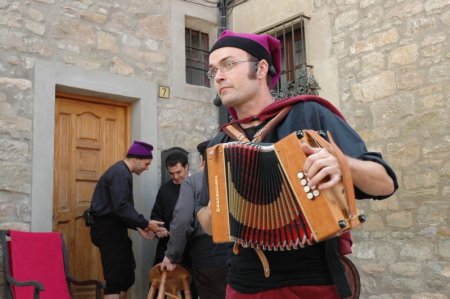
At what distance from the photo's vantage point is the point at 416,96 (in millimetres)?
4746

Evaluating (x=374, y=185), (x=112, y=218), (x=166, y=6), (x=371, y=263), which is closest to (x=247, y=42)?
(x=374, y=185)

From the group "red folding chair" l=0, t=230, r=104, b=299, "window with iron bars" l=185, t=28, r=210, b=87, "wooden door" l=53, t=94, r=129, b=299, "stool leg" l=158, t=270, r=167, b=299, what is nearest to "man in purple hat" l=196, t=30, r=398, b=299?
"stool leg" l=158, t=270, r=167, b=299

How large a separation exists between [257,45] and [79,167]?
381cm

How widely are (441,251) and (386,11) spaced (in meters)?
2.21

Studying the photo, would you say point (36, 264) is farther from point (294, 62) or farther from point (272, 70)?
point (294, 62)

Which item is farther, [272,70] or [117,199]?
[117,199]

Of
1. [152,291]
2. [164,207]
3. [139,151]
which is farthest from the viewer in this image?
[164,207]

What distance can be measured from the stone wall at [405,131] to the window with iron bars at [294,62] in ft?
1.69

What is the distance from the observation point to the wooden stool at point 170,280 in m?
4.22

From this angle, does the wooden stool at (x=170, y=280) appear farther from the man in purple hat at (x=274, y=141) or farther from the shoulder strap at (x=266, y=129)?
the shoulder strap at (x=266, y=129)

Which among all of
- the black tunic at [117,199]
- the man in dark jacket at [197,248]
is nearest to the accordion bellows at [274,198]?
the man in dark jacket at [197,248]

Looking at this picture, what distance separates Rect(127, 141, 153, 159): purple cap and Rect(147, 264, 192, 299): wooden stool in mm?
1179

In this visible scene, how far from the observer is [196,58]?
6566mm

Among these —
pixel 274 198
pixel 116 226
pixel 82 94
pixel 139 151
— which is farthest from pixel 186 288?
pixel 274 198
